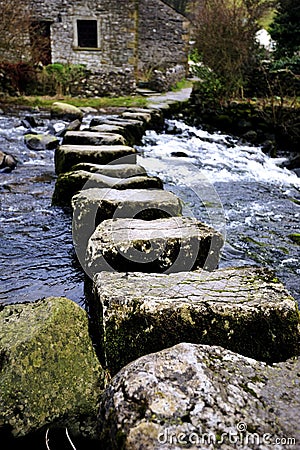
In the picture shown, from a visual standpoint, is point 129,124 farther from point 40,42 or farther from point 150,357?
point 40,42

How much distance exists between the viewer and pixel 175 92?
15.5 metres

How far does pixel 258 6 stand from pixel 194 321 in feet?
35.6

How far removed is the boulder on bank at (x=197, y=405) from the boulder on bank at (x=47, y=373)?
40 cm

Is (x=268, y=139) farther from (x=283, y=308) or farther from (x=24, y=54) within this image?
(x=24, y=54)

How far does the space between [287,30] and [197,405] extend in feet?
40.1

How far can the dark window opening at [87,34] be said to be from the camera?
14609 mm

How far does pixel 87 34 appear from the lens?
14734 millimetres

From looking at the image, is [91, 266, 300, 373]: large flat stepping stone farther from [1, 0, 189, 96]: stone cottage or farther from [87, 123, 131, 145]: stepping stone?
[1, 0, 189, 96]: stone cottage

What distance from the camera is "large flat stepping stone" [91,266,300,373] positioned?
6.43 feet

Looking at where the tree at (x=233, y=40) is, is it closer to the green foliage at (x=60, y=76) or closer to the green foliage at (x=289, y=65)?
the green foliage at (x=289, y=65)

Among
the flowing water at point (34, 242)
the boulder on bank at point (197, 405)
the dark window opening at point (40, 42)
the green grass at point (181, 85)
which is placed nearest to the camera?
Result: the boulder on bank at point (197, 405)

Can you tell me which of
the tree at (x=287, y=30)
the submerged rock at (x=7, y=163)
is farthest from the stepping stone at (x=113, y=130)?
the tree at (x=287, y=30)

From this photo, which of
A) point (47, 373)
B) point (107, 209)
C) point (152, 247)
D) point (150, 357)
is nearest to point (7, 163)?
point (107, 209)

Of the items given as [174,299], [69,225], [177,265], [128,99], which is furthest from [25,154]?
[128,99]
